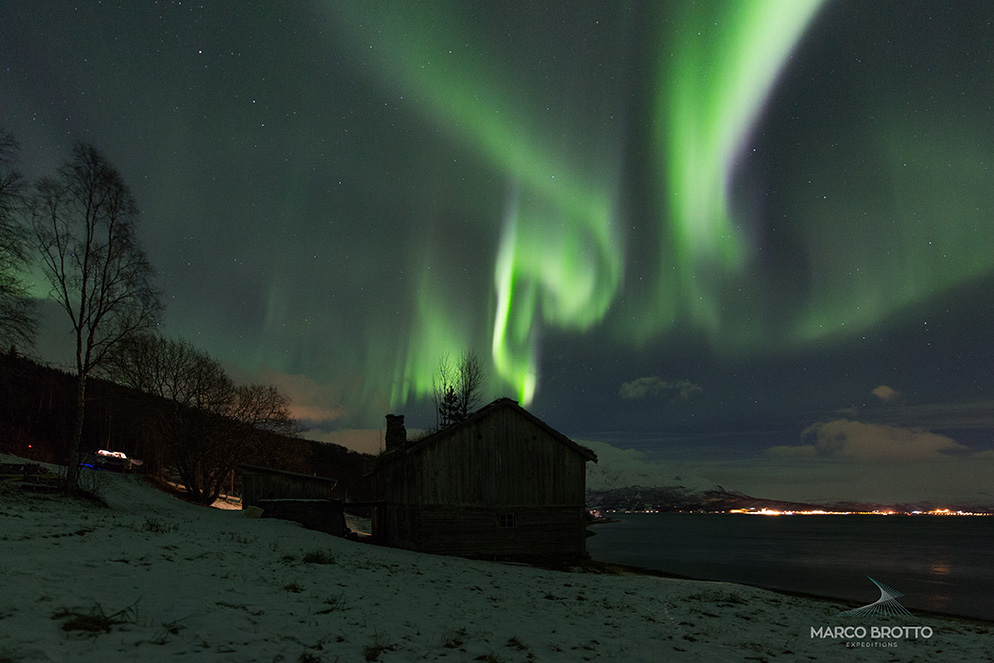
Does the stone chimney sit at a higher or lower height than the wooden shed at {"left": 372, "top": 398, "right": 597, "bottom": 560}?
higher

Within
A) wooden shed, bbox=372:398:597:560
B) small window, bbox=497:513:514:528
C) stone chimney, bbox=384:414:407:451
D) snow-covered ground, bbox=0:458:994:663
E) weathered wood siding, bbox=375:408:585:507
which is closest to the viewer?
A: snow-covered ground, bbox=0:458:994:663

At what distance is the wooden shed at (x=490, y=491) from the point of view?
29.3m

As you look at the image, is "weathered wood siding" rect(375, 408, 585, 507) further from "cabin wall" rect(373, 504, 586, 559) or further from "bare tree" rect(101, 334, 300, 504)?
"bare tree" rect(101, 334, 300, 504)

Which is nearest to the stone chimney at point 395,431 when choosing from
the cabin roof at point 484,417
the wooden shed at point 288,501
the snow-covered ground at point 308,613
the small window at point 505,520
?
the cabin roof at point 484,417

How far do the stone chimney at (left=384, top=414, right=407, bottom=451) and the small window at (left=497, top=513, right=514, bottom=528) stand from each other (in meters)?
9.28

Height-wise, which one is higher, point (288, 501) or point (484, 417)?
point (484, 417)

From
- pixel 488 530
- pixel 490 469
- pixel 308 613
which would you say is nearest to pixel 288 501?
pixel 488 530

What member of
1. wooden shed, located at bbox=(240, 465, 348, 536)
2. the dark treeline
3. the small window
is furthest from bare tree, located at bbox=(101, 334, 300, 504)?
the small window

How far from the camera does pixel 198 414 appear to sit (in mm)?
43062

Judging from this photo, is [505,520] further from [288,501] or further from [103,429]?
[103,429]

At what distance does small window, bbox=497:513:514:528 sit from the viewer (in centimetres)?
3008

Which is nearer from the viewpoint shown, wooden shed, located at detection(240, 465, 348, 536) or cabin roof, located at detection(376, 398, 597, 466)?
cabin roof, located at detection(376, 398, 597, 466)

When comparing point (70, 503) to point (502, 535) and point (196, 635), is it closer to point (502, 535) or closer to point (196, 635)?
point (196, 635)

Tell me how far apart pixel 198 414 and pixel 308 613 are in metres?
40.0
